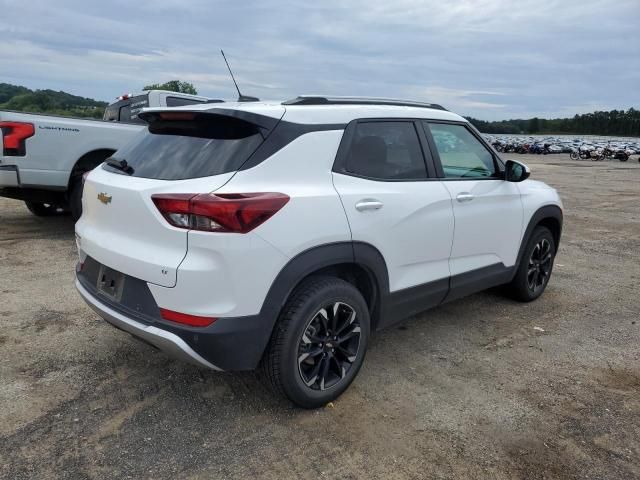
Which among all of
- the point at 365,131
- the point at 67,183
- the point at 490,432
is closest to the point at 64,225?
the point at 67,183

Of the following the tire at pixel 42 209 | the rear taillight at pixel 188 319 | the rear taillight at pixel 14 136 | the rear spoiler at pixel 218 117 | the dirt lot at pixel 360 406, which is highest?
the rear spoiler at pixel 218 117

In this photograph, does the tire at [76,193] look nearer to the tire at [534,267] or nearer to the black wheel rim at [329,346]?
the black wheel rim at [329,346]

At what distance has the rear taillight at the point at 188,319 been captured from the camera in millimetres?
2637

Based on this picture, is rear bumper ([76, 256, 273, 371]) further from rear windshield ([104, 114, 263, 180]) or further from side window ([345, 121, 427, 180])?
side window ([345, 121, 427, 180])

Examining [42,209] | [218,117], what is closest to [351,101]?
[218,117]

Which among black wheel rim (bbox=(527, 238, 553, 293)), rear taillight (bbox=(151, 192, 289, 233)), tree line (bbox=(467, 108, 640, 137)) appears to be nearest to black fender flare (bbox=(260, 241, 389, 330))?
rear taillight (bbox=(151, 192, 289, 233))

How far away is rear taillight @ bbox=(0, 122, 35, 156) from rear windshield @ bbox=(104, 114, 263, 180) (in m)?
4.03

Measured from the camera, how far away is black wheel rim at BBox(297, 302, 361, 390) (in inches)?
119

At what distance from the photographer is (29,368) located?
11.6ft

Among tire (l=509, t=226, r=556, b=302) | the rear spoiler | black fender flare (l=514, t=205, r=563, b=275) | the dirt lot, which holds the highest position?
the rear spoiler

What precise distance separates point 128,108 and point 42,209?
2212 mm

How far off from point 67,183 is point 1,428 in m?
4.55

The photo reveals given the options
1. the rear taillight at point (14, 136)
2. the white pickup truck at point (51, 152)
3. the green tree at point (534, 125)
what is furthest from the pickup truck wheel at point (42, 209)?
the green tree at point (534, 125)

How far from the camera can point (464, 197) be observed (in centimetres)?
391
